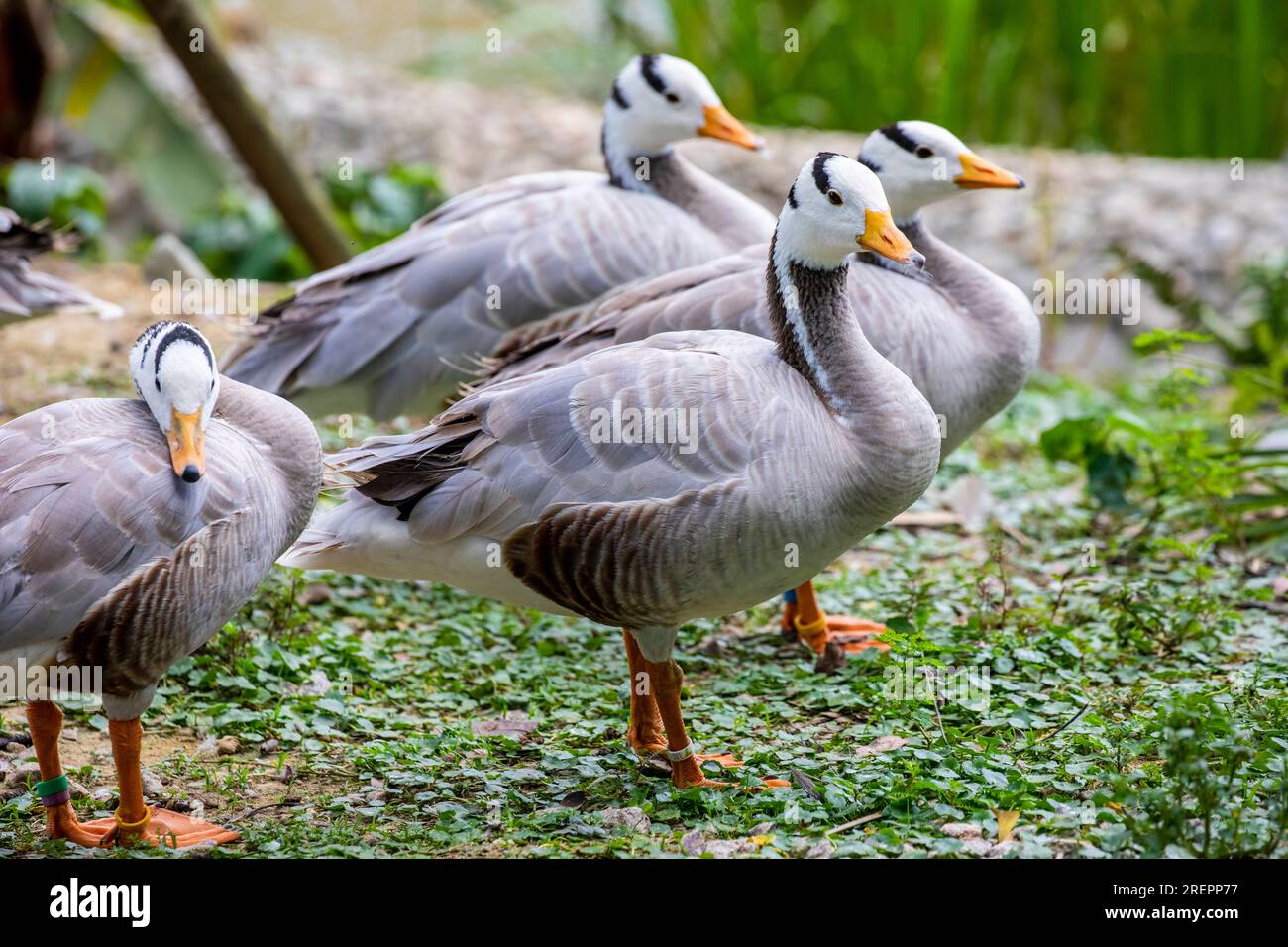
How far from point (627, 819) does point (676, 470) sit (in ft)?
3.63

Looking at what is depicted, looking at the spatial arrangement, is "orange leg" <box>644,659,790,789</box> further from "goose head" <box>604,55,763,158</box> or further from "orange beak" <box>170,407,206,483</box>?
"goose head" <box>604,55,763,158</box>

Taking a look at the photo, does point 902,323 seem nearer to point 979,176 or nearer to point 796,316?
point 979,176

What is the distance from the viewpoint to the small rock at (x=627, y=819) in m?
4.38

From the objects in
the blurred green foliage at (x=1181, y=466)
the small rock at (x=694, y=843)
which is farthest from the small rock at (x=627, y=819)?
the blurred green foliage at (x=1181, y=466)

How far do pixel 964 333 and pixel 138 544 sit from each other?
130 inches

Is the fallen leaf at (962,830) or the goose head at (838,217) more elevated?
the goose head at (838,217)

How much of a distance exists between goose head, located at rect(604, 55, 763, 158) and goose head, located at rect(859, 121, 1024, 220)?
1.06 meters

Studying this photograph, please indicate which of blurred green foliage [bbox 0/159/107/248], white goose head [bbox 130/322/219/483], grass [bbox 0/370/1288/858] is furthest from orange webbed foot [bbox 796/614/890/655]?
blurred green foliage [bbox 0/159/107/248]

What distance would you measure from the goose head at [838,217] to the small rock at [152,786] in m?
2.80

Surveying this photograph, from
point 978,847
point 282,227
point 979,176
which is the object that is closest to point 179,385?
point 978,847

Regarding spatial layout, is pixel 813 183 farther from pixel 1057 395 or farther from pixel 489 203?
pixel 1057 395

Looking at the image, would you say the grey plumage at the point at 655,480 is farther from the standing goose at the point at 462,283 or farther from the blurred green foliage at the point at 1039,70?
the blurred green foliage at the point at 1039,70

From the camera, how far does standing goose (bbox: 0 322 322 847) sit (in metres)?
4.08

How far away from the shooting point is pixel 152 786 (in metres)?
4.72
